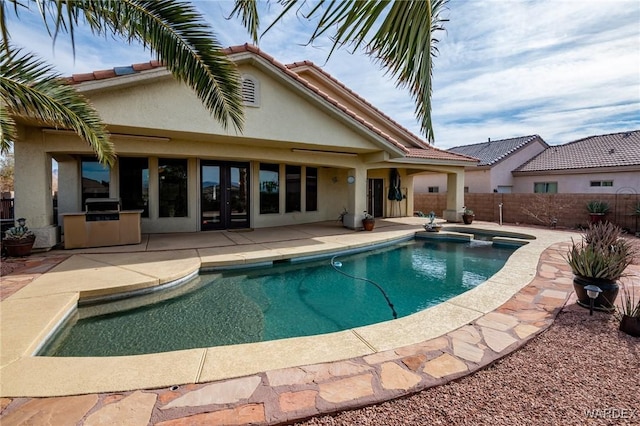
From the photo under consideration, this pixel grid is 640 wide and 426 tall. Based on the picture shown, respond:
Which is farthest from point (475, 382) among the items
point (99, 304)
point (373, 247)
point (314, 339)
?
point (373, 247)

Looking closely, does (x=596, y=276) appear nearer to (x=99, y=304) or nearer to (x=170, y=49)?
(x=170, y=49)

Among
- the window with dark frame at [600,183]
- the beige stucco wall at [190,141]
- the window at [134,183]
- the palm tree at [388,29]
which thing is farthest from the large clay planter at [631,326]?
the window with dark frame at [600,183]

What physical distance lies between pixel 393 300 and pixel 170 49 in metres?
6.43

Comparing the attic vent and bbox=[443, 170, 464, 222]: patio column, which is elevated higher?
the attic vent

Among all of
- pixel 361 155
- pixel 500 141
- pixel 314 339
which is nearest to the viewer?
pixel 314 339

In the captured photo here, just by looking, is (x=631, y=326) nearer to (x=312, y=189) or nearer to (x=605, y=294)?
(x=605, y=294)

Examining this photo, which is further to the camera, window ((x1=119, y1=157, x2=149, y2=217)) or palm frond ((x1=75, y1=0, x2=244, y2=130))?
window ((x1=119, y1=157, x2=149, y2=217))

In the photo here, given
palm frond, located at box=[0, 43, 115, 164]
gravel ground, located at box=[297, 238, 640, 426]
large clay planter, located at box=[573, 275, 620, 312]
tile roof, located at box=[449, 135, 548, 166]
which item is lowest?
gravel ground, located at box=[297, 238, 640, 426]

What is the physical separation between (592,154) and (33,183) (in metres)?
32.6

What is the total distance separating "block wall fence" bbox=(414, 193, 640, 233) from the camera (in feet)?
46.3

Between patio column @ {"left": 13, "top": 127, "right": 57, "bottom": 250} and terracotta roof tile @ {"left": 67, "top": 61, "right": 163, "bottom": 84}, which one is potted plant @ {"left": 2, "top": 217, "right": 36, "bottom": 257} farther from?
terracotta roof tile @ {"left": 67, "top": 61, "right": 163, "bottom": 84}

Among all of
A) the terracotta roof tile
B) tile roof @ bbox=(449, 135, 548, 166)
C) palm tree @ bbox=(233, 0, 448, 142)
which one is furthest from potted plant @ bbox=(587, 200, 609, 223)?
the terracotta roof tile

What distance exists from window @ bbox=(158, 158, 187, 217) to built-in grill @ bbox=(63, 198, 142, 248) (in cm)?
237

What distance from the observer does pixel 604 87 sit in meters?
14.0
